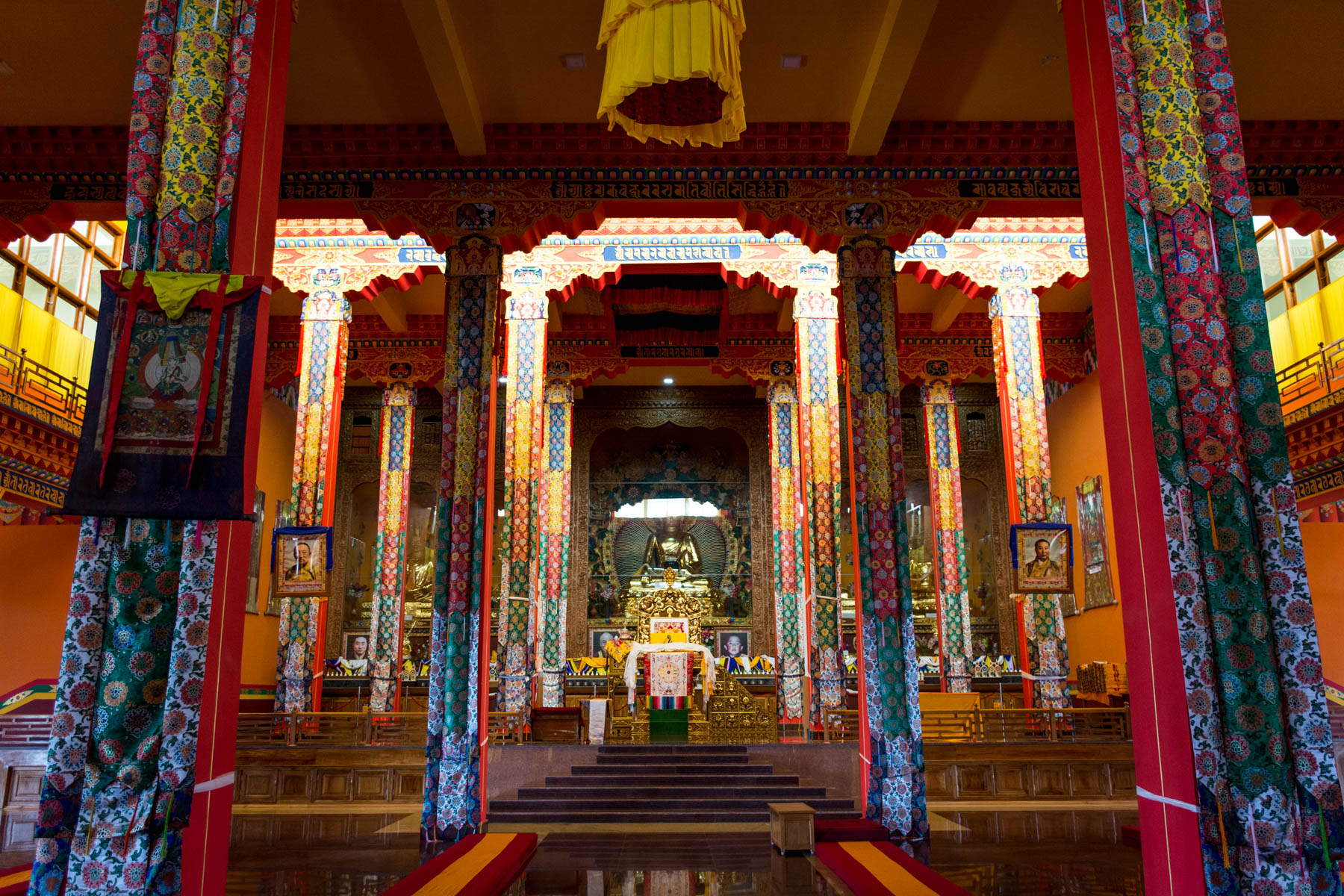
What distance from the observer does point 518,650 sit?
12875 millimetres

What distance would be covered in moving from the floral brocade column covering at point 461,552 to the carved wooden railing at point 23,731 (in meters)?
3.78

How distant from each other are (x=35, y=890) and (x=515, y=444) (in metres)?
9.78

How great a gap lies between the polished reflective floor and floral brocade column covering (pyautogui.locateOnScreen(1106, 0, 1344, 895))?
109 inches

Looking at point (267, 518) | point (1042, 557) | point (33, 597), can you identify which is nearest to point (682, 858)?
point (1042, 557)

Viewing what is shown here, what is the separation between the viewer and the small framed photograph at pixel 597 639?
20.5 metres

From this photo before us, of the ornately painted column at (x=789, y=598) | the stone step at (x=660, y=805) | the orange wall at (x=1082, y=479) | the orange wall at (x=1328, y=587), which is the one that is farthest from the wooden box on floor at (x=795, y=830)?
the orange wall at (x=1082, y=479)

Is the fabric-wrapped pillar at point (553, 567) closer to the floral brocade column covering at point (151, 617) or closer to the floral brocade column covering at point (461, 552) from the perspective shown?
the floral brocade column covering at point (461, 552)

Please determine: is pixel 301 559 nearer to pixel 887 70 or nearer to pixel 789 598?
pixel 789 598

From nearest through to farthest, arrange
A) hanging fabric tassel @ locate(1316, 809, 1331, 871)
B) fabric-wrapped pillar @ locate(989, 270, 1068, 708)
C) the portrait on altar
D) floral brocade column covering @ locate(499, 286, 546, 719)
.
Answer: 1. hanging fabric tassel @ locate(1316, 809, 1331, 871)
2. fabric-wrapped pillar @ locate(989, 270, 1068, 708)
3. floral brocade column covering @ locate(499, 286, 546, 719)
4. the portrait on altar

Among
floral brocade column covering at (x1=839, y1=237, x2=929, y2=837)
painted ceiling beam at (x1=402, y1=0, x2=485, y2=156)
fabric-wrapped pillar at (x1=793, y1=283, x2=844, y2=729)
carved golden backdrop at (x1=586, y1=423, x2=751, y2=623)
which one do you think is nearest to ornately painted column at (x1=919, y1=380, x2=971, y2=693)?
fabric-wrapped pillar at (x1=793, y1=283, x2=844, y2=729)

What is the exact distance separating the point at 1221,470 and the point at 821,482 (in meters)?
9.36

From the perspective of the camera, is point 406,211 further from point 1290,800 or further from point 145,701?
point 1290,800

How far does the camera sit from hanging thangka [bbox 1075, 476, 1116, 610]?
1673 centimetres

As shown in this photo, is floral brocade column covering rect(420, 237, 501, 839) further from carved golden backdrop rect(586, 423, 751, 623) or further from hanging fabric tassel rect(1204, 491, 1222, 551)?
carved golden backdrop rect(586, 423, 751, 623)
